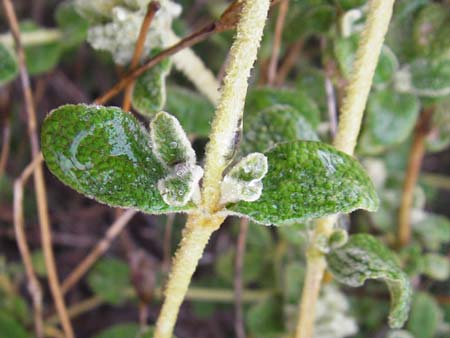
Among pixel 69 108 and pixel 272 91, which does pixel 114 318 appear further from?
pixel 69 108

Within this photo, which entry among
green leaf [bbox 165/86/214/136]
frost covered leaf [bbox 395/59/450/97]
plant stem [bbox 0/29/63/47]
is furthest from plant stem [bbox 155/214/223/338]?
plant stem [bbox 0/29/63/47]

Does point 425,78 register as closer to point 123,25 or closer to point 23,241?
point 123,25

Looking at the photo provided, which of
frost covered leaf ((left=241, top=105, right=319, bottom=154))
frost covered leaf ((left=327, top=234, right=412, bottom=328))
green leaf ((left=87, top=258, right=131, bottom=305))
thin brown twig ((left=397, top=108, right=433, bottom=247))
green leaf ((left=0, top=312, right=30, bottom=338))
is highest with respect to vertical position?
frost covered leaf ((left=241, top=105, right=319, bottom=154))

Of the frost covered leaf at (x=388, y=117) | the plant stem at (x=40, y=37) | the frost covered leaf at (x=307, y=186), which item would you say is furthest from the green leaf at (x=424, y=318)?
the plant stem at (x=40, y=37)

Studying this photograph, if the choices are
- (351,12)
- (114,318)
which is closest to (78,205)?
(114,318)

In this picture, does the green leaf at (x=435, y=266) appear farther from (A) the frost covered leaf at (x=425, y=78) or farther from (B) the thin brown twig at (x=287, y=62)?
(B) the thin brown twig at (x=287, y=62)

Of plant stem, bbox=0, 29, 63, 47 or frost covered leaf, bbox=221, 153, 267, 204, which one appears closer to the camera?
frost covered leaf, bbox=221, 153, 267, 204

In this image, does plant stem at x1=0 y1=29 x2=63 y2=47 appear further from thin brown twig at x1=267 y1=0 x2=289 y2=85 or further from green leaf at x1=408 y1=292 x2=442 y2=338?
green leaf at x1=408 y1=292 x2=442 y2=338
